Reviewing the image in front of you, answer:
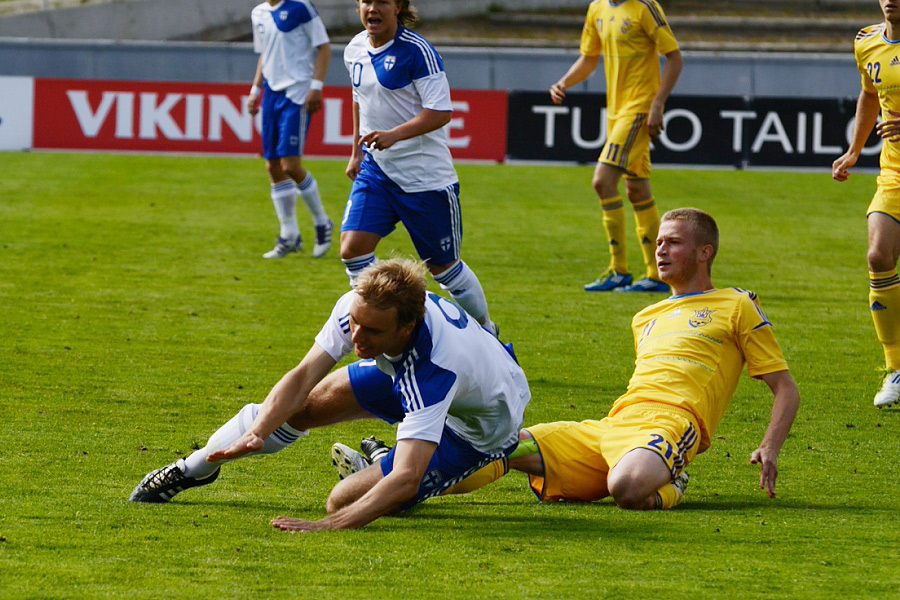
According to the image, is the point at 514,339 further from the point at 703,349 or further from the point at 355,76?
the point at 703,349

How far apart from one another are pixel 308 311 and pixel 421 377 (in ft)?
14.3

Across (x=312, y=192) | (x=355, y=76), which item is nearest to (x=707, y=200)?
(x=312, y=192)

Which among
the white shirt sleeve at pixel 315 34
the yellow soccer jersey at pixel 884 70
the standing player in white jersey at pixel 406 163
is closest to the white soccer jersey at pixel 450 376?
the standing player in white jersey at pixel 406 163

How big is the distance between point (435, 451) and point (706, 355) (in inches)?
43.5

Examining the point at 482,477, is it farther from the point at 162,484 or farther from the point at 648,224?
the point at 648,224

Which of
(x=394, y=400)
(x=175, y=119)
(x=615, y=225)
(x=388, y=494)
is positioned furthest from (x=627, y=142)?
(x=175, y=119)

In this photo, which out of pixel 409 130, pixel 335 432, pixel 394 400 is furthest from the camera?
pixel 409 130

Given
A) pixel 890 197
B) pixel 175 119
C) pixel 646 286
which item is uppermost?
pixel 890 197

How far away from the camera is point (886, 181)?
6.15m

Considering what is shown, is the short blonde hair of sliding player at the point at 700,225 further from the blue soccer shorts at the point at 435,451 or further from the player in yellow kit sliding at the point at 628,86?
the player in yellow kit sliding at the point at 628,86

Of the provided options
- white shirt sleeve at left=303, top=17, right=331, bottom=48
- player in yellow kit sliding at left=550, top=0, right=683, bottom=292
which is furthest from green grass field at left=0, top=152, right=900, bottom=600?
white shirt sleeve at left=303, top=17, right=331, bottom=48

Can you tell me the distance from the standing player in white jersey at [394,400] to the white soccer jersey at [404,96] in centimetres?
239

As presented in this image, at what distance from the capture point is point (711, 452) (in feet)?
16.9

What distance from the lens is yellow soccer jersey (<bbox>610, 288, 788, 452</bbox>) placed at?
4.52 m
